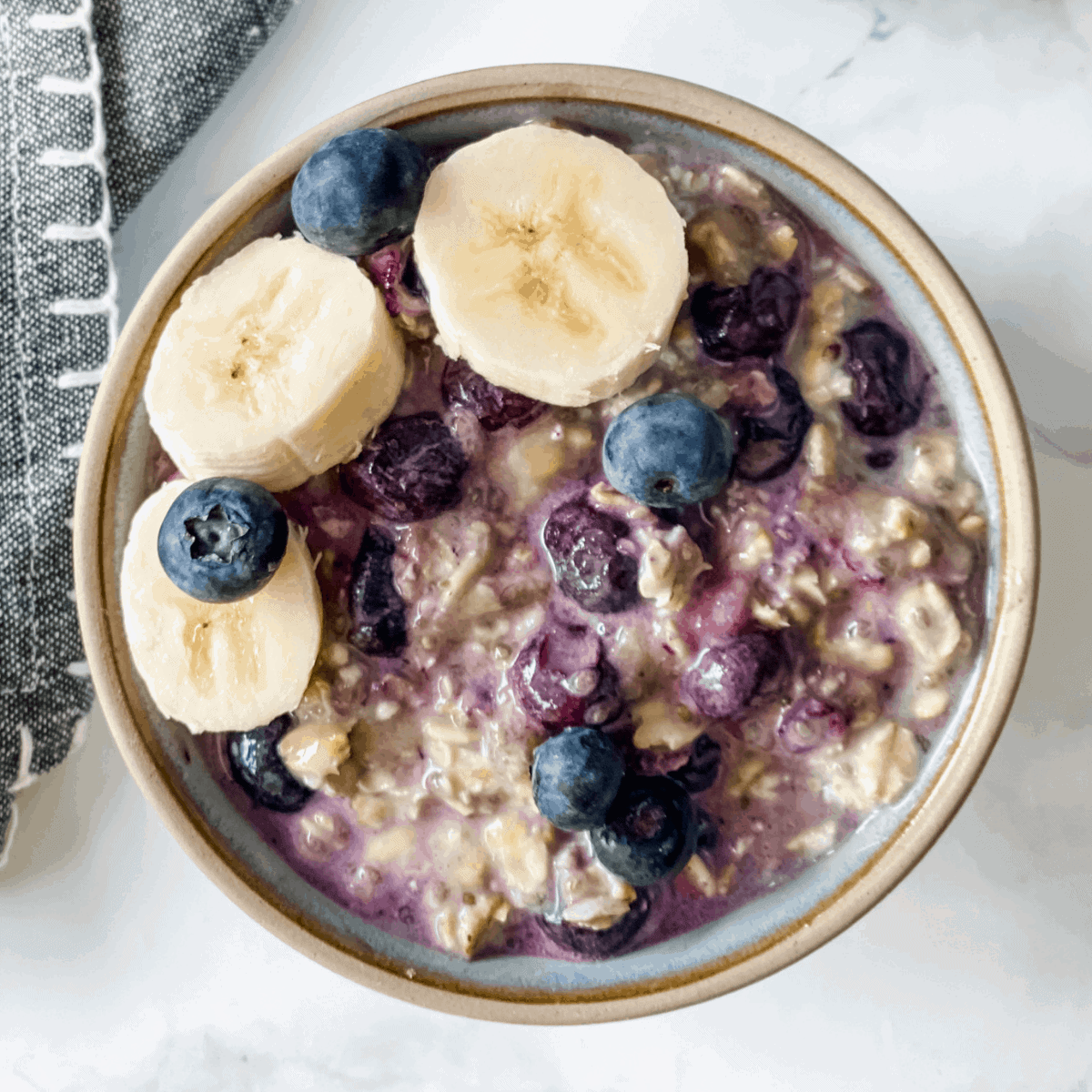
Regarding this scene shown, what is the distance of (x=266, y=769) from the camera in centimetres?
91

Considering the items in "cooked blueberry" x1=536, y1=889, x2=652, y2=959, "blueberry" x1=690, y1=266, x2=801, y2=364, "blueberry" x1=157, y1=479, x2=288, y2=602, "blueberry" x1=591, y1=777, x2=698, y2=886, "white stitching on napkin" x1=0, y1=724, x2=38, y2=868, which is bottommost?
"white stitching on napkin" x1=0, y1=724, x2=38, y2=868

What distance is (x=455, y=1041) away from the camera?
114cm

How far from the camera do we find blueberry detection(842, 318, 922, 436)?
33.5 inches

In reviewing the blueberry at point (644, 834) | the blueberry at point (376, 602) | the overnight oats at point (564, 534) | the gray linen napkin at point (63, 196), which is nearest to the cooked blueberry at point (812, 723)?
the overnight oats at point (564, 534)

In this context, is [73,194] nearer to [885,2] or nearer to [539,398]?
[539,398]

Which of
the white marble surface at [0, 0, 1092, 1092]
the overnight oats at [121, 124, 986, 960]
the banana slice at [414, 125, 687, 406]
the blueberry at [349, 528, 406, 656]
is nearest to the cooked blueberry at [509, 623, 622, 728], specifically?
the overnight oats at [121, 124, 986, 960]

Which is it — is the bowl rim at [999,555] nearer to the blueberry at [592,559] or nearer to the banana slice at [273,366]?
the banana slice at [273,366]

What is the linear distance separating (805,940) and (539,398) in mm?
503

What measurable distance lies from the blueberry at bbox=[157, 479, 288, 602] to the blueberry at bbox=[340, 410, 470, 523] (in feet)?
0.31

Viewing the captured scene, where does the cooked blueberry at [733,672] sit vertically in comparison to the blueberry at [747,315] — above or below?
below

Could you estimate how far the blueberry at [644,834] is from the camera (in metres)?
0.83

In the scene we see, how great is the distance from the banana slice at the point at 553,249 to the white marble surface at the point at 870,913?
12.9 inches

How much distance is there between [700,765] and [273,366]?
0.49 metres

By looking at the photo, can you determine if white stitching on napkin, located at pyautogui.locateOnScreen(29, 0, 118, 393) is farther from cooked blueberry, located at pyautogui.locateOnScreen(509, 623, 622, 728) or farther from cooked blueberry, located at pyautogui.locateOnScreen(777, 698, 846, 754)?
cooked blueberry, located at pyautogui.locateOnScreen(777, 698, 846, 754)
